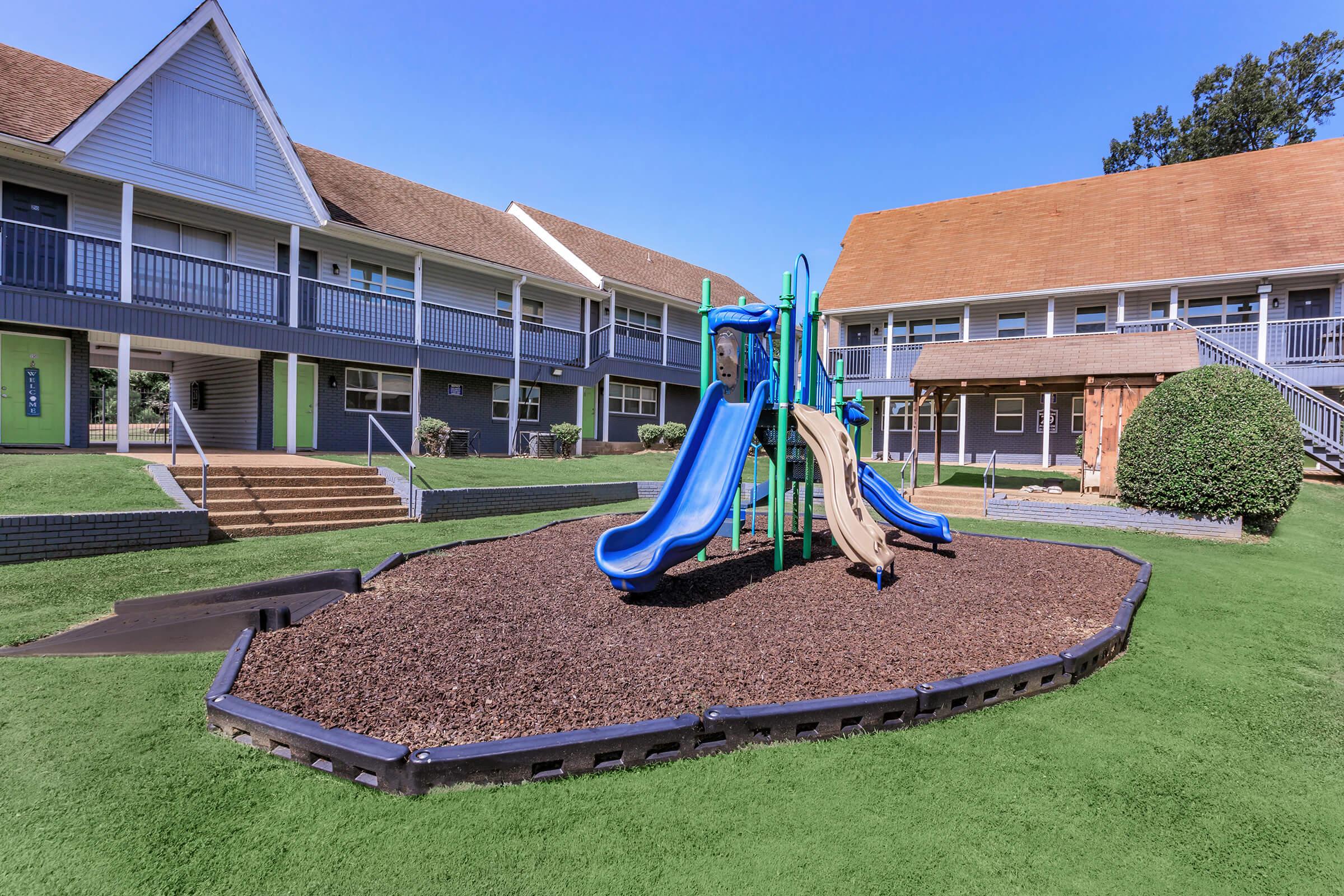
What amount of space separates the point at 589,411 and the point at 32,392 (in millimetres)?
15085

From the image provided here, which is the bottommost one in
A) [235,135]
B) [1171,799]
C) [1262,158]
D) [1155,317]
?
[1171,799]

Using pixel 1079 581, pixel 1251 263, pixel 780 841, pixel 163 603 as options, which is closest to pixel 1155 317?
pixel 1251 263

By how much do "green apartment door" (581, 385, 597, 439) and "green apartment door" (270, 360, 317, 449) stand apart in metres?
9.24

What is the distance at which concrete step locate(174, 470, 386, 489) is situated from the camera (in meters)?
10.7

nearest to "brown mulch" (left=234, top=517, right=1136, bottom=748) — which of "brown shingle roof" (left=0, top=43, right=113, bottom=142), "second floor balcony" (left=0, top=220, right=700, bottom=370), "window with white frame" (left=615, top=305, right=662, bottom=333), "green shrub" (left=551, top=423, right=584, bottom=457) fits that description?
"second floor balcony" (left=0, top=220, right=700, bottom=370)

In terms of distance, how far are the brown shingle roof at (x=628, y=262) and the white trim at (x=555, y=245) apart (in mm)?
122

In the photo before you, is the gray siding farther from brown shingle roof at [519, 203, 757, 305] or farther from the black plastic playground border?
the black plastic playground border

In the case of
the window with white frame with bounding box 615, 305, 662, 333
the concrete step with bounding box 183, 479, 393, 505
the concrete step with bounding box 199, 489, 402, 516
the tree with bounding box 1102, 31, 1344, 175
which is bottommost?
the concrete step with bounding box 199, 489, 402, 516

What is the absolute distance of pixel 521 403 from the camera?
73.2 feet

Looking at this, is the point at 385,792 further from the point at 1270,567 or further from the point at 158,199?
the point at 158,199

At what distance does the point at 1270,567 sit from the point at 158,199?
22304mm

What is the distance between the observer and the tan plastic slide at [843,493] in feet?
22.0

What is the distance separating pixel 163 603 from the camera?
229 inches

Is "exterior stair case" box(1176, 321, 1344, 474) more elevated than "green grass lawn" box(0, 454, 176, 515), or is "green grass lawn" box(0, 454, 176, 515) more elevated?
"exterior stair case" box(1176, 321, 1344, 474)
